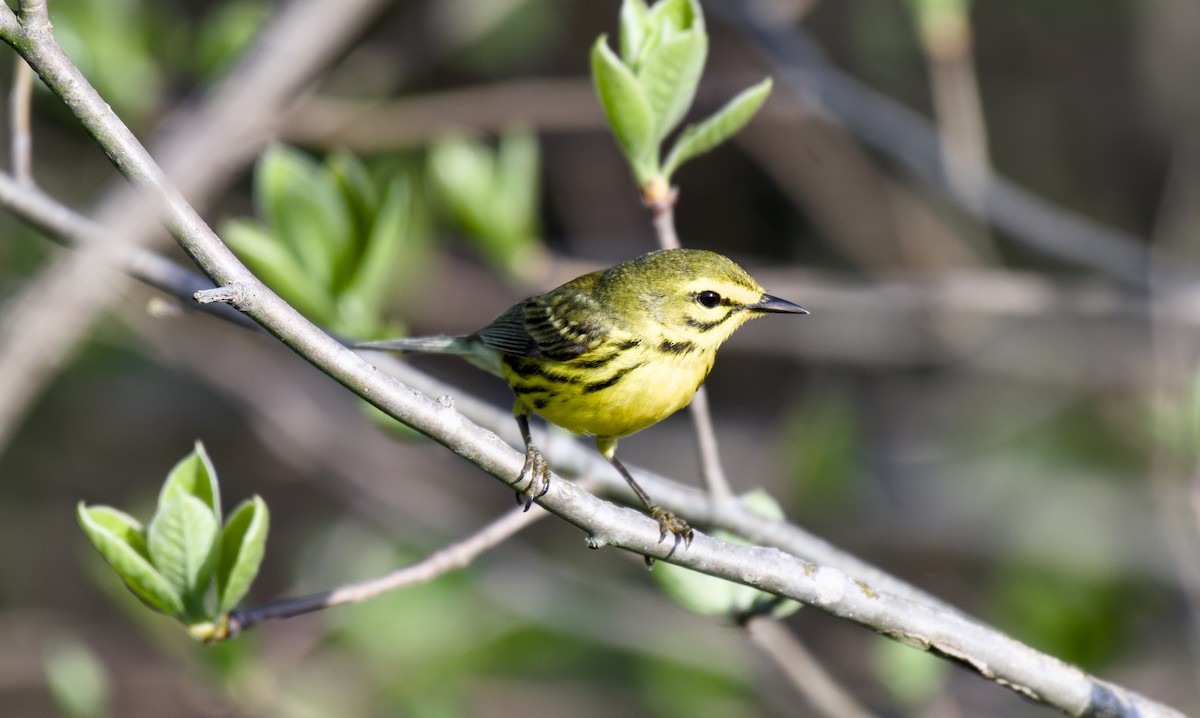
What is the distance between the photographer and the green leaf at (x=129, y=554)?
2348mm

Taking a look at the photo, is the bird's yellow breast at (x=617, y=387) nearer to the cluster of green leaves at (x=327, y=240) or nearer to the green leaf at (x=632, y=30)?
the cluster of green leaves at (x=327, y=240)

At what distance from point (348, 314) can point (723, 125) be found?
1.19m

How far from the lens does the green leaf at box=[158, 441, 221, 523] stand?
2.40 m

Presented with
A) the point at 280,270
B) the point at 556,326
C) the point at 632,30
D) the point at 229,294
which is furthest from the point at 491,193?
the point at 229,294

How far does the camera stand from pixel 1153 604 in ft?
18.4

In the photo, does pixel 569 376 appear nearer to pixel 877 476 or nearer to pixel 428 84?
pixel 877 476

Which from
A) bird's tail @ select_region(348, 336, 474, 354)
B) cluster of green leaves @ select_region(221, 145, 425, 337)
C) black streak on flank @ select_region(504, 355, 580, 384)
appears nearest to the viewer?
bird's tail @ select_region(348, 336, 474, 354)

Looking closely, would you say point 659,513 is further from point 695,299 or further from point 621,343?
point 695,299

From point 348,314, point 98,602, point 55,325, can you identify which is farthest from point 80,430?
point 348,314

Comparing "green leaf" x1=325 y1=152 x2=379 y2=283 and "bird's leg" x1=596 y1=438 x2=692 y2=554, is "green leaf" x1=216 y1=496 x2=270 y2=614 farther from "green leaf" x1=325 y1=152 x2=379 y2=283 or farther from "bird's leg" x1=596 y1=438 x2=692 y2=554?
"green leaf" x1=325 y1=152 x2=379 y2=283

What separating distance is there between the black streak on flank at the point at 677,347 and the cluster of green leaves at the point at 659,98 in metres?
0.69

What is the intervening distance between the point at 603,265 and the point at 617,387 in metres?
1.94

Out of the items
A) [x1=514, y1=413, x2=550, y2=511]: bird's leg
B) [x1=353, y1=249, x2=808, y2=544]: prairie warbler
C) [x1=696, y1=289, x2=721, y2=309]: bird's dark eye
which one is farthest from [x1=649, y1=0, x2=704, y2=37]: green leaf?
[x1=514, y1=413, x2=550, y2=511]: bird's leg

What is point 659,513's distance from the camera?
9.20 feet
